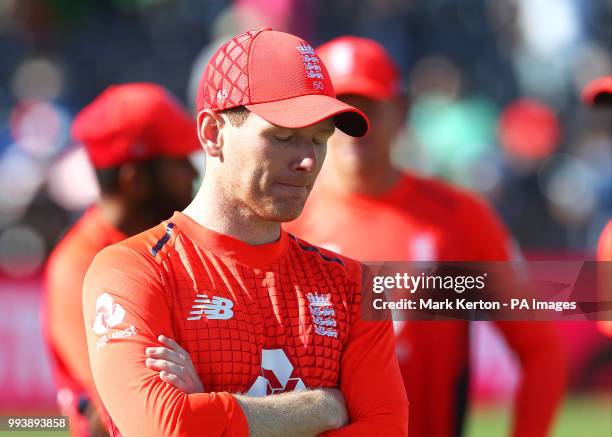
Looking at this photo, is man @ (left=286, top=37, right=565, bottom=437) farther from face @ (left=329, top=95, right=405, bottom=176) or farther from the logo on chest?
the logo on chest

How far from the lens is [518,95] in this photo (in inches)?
555

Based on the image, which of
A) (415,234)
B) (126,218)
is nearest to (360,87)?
(415,234)

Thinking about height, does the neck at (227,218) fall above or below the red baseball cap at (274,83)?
below

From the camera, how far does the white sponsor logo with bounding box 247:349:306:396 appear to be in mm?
3274

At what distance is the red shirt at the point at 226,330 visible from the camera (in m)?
3.10

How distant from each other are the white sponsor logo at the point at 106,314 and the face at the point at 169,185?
211 cm

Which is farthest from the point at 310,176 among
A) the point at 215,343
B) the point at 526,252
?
the point at 526,252

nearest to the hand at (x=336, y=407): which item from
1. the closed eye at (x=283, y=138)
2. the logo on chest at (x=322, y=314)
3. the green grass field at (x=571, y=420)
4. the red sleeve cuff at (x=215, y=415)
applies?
the logo on chest at (x=322, y=314)

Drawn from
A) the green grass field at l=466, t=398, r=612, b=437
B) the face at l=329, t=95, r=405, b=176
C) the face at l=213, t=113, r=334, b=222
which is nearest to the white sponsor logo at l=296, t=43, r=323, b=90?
the face at l=213, t=113, r=334, b=222

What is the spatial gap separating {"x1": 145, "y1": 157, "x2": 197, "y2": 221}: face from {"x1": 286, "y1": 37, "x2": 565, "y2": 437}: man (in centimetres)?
57

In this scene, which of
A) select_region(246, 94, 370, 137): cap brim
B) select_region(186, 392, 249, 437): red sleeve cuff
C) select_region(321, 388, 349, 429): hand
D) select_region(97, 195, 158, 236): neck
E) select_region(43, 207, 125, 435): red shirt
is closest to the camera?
select_region(186, 392, 249, 437): red sleeve cuff

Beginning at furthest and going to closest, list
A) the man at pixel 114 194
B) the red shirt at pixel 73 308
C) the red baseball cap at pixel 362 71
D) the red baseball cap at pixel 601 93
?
the red baseball cap at pixel 362 71 < the man at pixel 114 194 < the red shirt at pixel 73 308 < the red baseball cap at pixel 601 93

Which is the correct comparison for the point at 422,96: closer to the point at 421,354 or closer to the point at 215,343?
the point at 421,354

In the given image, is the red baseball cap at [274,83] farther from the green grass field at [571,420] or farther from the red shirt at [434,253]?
the green grass field at [571,420]
